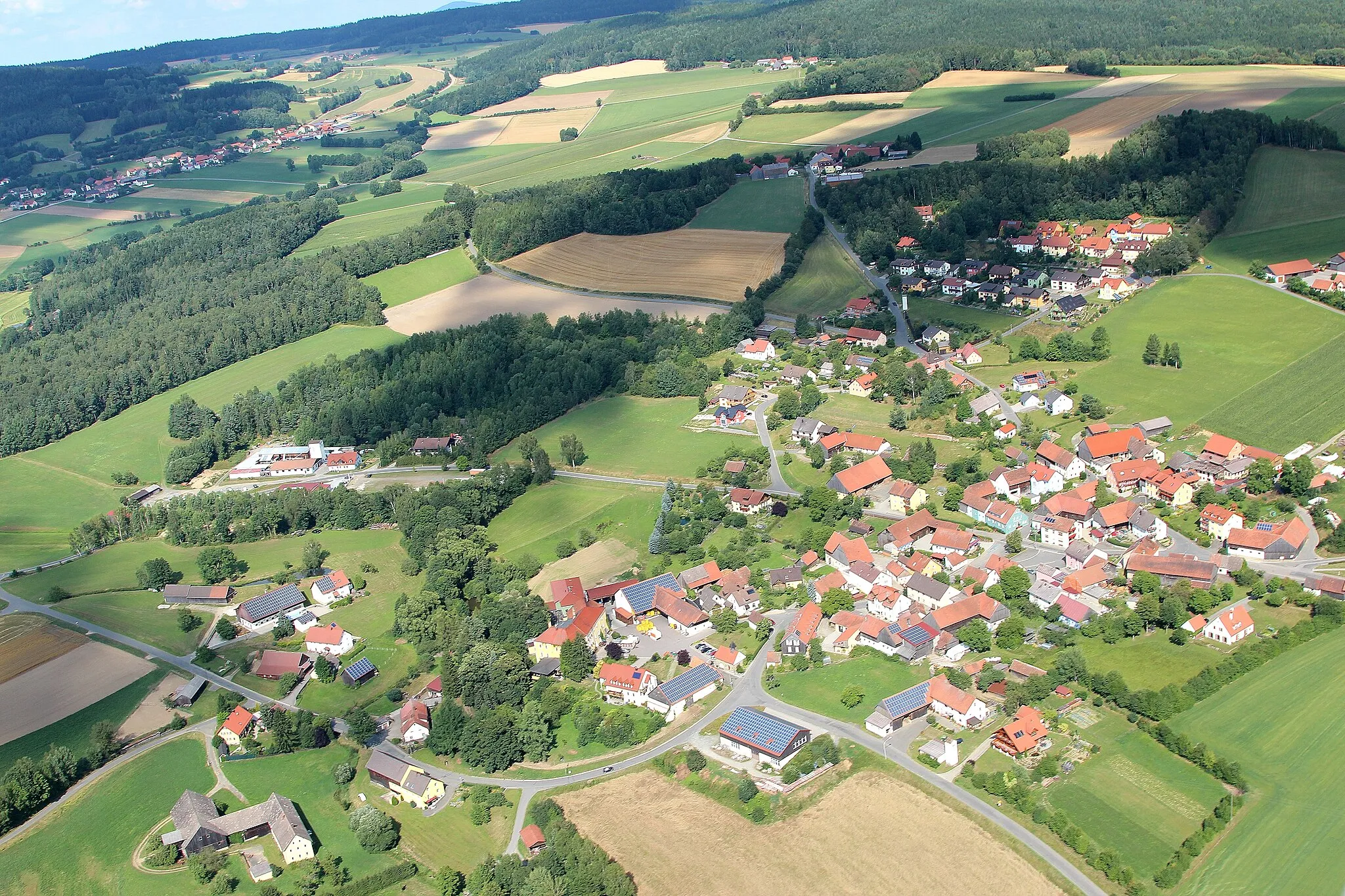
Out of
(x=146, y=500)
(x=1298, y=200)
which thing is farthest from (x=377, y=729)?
(x=1298, y=200)

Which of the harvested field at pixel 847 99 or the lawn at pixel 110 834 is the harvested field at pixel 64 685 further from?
the harvested field at pixel 847 99

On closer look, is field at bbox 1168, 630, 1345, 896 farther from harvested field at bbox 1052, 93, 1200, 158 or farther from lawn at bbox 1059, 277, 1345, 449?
harvested field at bbox 1052, 93, 1200, 158

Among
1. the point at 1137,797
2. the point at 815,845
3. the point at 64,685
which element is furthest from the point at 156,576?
the point at 1137,797

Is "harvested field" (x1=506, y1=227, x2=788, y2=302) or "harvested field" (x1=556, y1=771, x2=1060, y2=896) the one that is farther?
"harvested field" (x1=506, y1=227, x2=788, y2=302)

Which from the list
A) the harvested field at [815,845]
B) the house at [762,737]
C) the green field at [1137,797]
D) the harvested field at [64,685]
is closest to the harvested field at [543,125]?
the harvested field at [64,685]

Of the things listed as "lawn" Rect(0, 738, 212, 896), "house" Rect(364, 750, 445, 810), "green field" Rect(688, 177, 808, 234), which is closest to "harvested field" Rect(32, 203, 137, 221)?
"green field" Rect(688, 177, 808, 234)

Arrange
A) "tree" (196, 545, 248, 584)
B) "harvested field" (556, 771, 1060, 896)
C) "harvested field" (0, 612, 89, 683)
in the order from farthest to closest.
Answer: "tree" (196, 545, 248, 584) → "harvested field" (0, 612, 89, 683) → "harvested field" (556, 771, 1060, 896)

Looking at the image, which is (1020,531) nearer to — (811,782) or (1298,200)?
(811,782)
